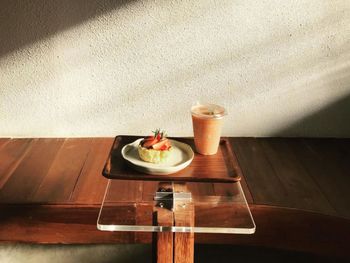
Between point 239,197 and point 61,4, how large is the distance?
1.44m

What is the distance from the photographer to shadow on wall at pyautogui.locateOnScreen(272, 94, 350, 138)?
2566 mm

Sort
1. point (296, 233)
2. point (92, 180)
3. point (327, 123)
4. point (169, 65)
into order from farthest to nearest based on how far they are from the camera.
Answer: point (327, 123) < point (169, 65) < point (92, 180) < point (296, 233)

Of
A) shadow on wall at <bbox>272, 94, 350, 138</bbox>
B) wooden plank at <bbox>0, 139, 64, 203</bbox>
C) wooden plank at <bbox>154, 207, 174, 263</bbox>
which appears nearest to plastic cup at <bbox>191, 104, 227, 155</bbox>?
wooden plank at <bbox>154, 207, 174, 263</bbox>

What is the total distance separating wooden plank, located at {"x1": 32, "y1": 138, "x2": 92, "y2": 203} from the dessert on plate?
2.13ft

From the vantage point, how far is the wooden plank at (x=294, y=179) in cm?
192

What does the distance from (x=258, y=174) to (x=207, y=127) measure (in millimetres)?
792

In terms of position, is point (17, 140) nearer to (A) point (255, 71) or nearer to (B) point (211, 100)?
(B) point (211, 100)

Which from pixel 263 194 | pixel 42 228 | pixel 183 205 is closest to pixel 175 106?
pixel 263 194

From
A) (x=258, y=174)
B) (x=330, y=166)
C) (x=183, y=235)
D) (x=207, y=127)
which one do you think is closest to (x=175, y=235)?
(x=183, y=235)

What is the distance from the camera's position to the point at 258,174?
2.16m

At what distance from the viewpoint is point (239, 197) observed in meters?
1.58

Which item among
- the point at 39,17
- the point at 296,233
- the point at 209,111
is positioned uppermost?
the point at 39,17

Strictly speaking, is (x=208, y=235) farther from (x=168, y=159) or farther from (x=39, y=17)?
(x=39, y=17)

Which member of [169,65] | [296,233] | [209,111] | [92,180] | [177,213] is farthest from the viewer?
[169,65]
